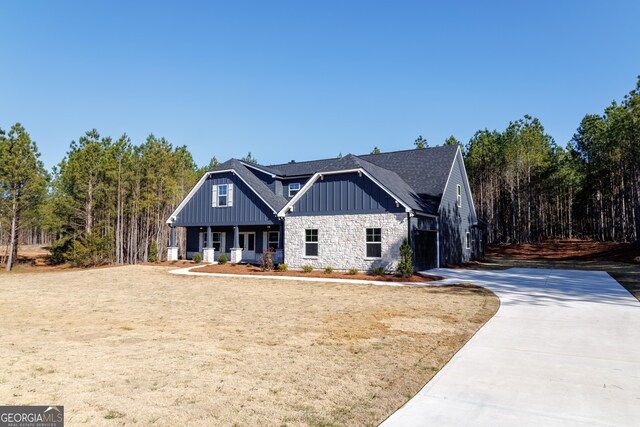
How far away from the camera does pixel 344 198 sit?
22.0 meters

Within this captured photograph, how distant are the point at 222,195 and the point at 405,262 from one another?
15527 mm

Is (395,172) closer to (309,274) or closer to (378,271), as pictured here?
(378,271)

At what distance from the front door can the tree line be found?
661 cm

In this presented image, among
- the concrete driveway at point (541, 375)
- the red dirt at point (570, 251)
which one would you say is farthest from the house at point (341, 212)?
the concrete driveway at point (541, 375)

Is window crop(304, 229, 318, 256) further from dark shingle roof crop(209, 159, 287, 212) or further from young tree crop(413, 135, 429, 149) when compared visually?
young tree crop(413, 135, 429, 149)

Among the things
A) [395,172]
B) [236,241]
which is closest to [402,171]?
[395,172]

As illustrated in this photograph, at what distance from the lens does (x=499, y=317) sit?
9242mm

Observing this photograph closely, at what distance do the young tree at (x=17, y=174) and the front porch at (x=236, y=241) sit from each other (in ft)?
41.3

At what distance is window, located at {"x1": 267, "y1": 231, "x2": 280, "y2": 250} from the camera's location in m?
28.3

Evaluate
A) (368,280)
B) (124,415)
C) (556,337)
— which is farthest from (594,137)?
(124,415)

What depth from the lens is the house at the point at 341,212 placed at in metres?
20.9

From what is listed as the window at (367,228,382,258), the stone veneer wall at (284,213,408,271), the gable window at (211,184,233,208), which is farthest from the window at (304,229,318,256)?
the gable window at (211,184,233,208)

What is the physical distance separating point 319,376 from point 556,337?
4.98 meters

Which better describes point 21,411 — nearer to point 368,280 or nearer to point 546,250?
point 368,280
